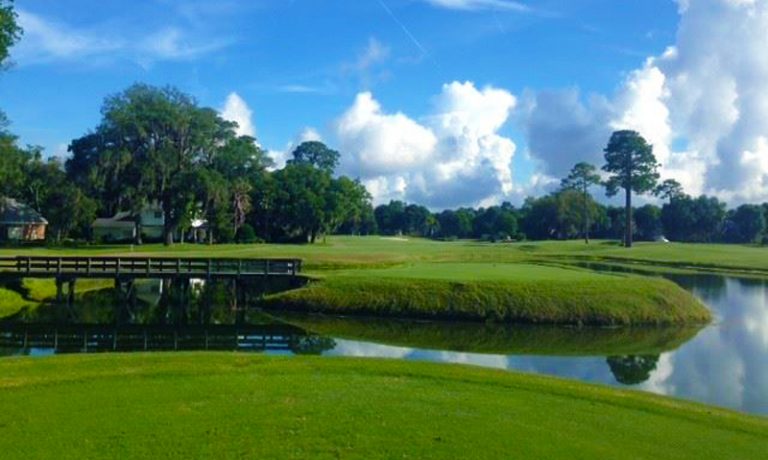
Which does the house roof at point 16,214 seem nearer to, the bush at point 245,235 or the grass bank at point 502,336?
the bush at point 245,235

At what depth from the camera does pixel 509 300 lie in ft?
132

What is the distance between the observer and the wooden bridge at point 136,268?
45812mm

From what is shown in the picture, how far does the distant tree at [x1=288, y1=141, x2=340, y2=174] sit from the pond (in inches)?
4100

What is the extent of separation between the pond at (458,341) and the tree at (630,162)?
6086 centimetres

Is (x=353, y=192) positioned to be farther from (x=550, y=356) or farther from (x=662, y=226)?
(x=550, y=356)

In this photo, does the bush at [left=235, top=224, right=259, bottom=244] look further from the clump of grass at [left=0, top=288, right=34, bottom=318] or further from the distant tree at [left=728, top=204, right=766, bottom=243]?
the distant tree at [left=728, top=204, right=766, bottom=243]

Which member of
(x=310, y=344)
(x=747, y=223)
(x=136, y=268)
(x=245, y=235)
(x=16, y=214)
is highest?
(x=747, y=223)

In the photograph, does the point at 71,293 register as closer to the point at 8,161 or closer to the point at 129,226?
the point at 8,161

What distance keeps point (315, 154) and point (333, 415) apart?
137 metres

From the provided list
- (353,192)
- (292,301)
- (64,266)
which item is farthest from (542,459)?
(353,192)

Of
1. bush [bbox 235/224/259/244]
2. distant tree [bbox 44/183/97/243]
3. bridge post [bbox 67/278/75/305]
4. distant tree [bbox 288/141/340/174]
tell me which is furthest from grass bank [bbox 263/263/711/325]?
distant tree [bbox 288/141/340/174]

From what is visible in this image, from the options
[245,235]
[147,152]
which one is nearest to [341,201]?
[245,235]

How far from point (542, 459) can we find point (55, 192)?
84.8 m

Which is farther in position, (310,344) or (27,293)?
(27,293)
